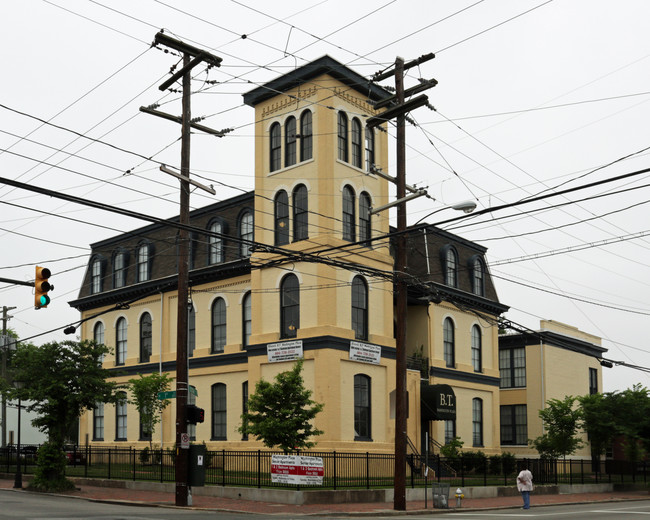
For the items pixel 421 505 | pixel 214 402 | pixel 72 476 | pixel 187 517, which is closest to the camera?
pixel 187 517

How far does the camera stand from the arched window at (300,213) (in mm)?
35469

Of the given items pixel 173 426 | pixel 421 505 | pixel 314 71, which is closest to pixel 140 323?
pixel 173 426

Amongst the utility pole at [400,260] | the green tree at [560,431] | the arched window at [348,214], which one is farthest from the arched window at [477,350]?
the utility pole at [400,260]

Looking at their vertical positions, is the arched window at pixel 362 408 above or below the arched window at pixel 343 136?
below

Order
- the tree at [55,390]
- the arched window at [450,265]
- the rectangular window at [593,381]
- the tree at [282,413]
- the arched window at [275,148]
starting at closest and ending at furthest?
the tree at [282,413], the tree at [55,390], the arched window at [275,148], the arched window at [450,265], the rectangular window at [593,381]

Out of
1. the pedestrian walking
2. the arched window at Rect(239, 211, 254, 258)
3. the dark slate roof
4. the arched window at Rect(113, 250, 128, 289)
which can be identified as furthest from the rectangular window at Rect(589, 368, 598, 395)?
the arched window at Rect(113, 250, 128, 289)

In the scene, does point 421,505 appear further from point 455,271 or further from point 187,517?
point 455,271

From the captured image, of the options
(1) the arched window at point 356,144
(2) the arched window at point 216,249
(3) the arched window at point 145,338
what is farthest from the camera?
(3) the arched window at point 145,338

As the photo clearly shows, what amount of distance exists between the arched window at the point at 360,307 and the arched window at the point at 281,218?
375 cm

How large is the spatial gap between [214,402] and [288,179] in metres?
12.2

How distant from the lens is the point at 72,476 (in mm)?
34594

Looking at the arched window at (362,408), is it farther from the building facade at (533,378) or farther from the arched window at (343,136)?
the building facade at (533,378)

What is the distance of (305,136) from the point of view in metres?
35.9

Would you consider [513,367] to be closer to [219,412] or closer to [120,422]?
[219,412]
